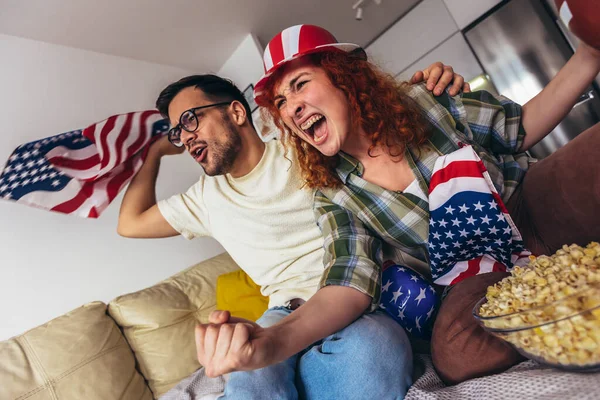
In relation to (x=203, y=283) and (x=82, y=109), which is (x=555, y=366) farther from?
(x=82, y=109)

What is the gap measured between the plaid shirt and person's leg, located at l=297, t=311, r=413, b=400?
157 millimetres

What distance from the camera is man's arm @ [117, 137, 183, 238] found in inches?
61.4

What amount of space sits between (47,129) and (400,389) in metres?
2.46

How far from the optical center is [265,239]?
133 cm

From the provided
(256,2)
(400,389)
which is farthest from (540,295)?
(256,2)

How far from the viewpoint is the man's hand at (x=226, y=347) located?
62 cm

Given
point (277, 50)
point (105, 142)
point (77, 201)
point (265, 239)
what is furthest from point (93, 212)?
point (277, 50)

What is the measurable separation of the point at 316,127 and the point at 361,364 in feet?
2.00

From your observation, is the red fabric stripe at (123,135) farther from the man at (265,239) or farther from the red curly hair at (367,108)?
the red curly hair at (367,108)

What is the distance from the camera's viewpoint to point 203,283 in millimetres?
2150

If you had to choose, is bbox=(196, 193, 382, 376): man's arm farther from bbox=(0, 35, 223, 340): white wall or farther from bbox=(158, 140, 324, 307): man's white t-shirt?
bbox=(0, 35, 223, 340): white wall

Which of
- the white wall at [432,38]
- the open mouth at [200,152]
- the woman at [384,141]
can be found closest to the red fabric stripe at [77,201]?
the open mouth at [200,152]

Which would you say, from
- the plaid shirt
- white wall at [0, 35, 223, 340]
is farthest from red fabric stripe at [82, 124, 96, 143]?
the plaid shirt

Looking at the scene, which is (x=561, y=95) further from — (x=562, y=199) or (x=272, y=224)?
(x=272, y=224)
